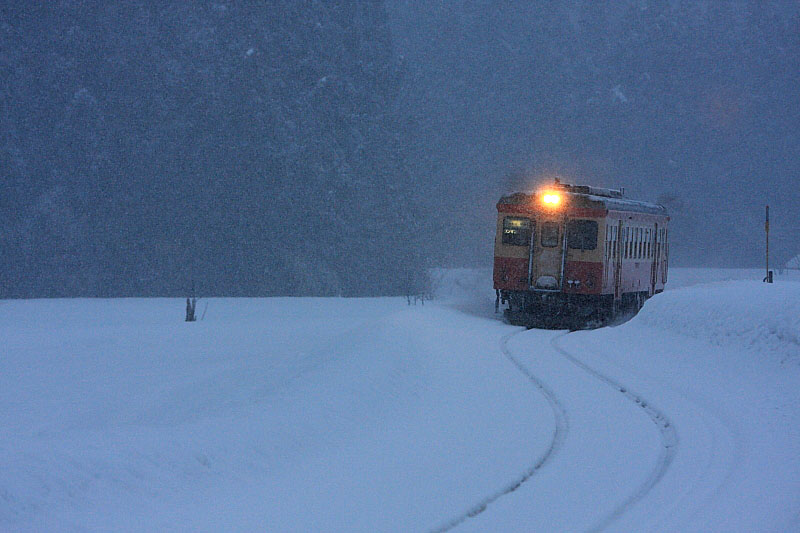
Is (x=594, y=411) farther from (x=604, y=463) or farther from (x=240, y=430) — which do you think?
(x=240, y=430)

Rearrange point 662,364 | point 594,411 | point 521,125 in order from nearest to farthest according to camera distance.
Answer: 1. point 594,411
2. point 662,364
3. point 521,125

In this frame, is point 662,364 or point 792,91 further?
point 792,91

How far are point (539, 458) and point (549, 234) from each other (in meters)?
15.6

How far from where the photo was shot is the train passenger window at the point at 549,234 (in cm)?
2352

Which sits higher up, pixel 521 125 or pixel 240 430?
pixel 521 125

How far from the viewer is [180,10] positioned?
61562 millimetres

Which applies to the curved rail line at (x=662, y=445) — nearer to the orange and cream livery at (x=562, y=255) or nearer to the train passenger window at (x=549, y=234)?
the orange and cream livery at (x=562, y=255)

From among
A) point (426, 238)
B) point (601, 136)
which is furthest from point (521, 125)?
point (426, 238)

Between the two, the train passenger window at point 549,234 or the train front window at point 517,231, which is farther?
the train front window at point 517,231

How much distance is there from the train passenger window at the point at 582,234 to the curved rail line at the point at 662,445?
28.0ft

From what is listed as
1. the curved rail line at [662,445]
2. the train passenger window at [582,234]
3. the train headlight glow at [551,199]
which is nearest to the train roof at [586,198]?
the train headlight glow at [551,199]

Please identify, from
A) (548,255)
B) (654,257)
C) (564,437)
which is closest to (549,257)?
(548,255)

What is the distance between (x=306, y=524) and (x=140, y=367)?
38.8ft

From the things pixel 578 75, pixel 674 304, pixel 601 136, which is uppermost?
pixel 578 75
